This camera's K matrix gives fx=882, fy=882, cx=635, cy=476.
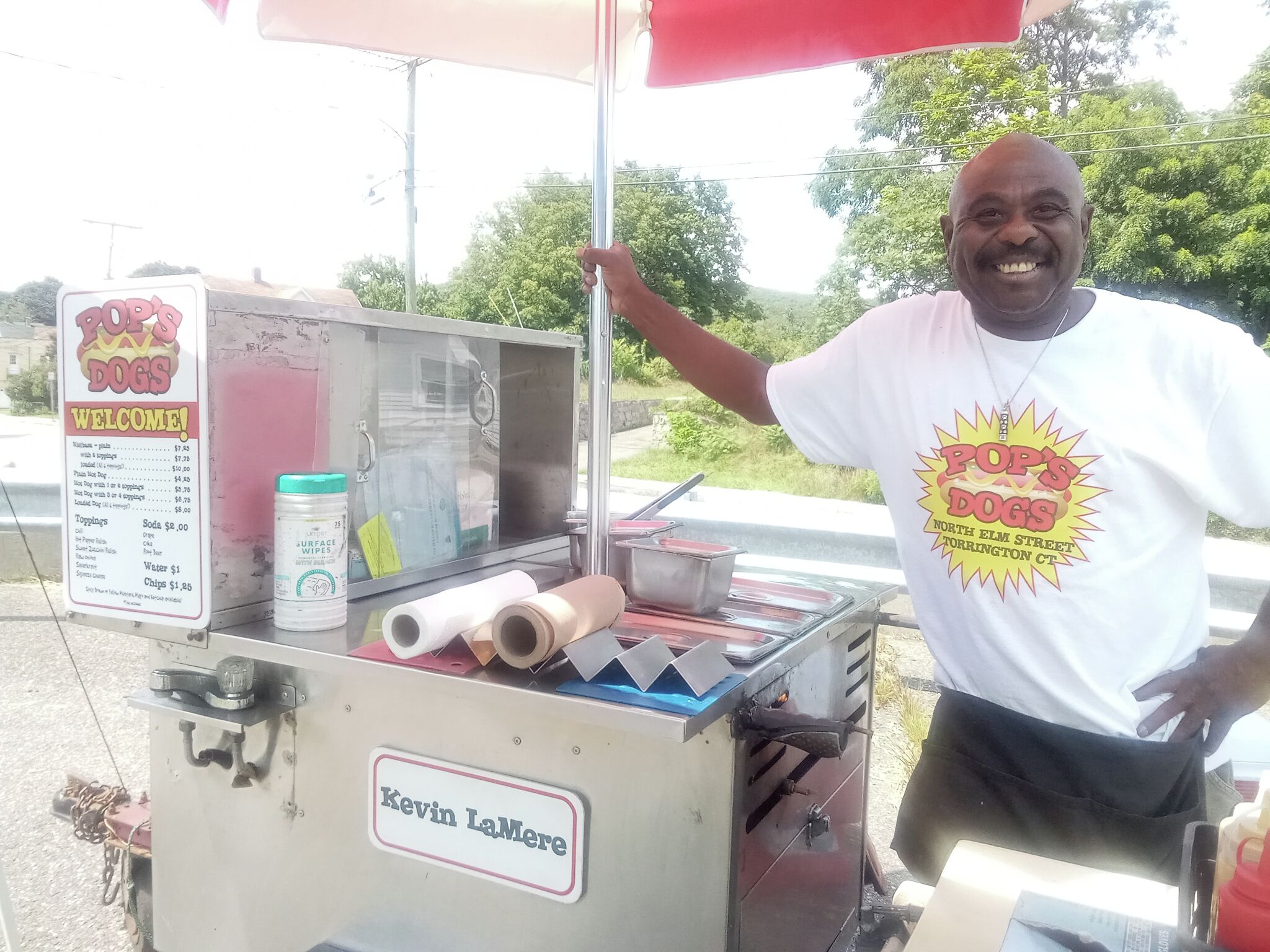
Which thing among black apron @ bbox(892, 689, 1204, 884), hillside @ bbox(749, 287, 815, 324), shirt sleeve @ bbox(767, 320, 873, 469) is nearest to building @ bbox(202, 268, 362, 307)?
shirt sleeve @ bbox(767, 320, 873, 469)

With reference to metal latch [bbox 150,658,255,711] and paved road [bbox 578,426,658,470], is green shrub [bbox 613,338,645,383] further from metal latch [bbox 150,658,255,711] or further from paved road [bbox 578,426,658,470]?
metal latch [bbox 150,658,255,711]

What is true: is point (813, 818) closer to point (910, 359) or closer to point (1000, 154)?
point (910, 359)

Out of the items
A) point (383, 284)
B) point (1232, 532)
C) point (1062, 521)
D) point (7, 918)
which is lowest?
point (1232, 532)

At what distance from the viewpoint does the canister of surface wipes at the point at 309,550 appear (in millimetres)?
1406

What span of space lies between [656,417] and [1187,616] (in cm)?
A: 1829

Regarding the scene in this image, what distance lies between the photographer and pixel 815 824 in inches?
63.1

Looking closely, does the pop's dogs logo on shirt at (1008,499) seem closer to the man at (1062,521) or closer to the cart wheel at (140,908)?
the man at (1062,521)

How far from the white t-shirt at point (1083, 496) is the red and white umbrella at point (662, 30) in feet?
2.40

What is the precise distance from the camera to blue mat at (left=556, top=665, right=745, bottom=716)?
1132mm

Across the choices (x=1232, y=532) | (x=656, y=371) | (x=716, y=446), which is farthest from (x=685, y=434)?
(x=1232, y=532)

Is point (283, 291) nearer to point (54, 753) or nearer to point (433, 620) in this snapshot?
point (433, 620)

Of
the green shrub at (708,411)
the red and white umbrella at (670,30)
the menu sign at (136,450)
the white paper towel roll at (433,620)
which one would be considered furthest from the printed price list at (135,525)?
the green shrub at (708,411)

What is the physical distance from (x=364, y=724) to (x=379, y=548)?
0.42m

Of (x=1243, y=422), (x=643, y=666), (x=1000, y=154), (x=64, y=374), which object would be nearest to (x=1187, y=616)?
(x=1243, y=422)
